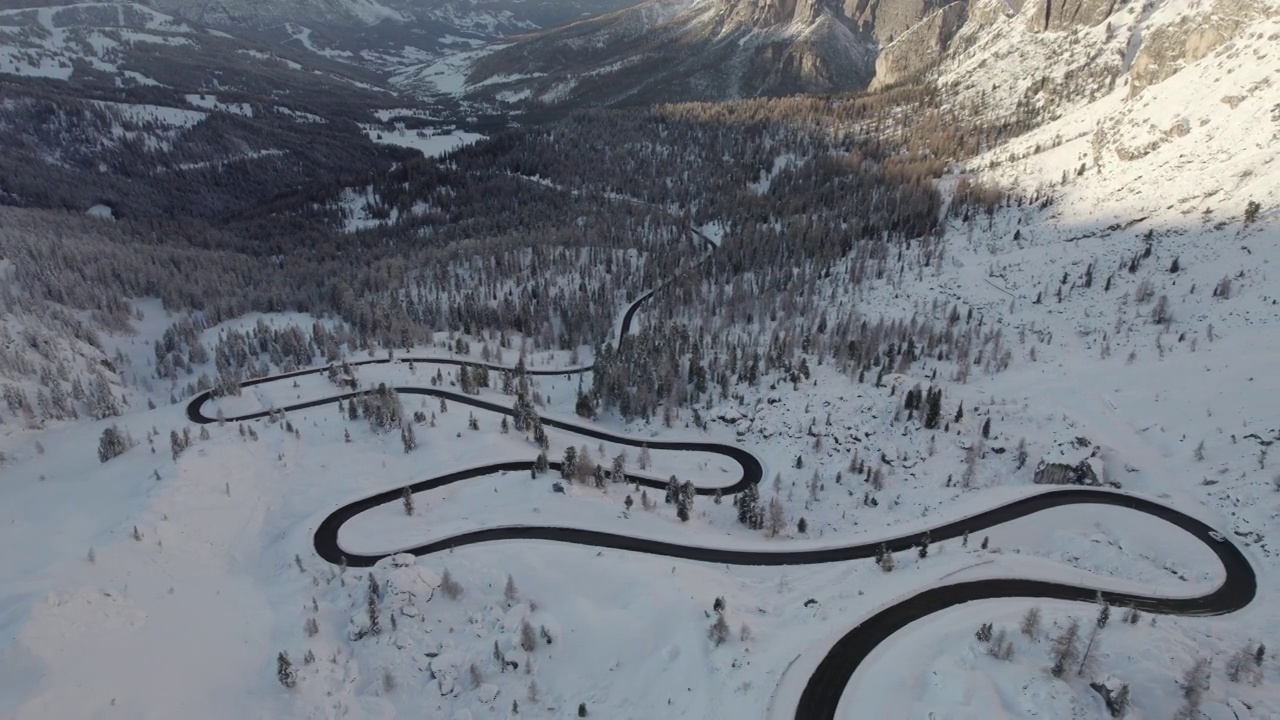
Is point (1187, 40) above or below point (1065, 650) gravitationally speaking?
above

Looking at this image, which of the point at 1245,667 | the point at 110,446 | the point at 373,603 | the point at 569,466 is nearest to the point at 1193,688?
the point at 1245,667

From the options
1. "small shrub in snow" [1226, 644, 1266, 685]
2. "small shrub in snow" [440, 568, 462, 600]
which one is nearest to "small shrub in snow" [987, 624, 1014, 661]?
"small shrub in snow" [1226, 644, 1266, 685]

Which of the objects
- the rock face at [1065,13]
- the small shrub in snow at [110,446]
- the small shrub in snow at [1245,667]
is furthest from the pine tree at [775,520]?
the rock face at [1065,13]

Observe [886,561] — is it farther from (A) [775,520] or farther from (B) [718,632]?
(B) [718,632]

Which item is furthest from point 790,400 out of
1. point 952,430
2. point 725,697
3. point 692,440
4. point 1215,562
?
point 725,697

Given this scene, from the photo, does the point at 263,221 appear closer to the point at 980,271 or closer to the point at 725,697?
the point at 980,271
